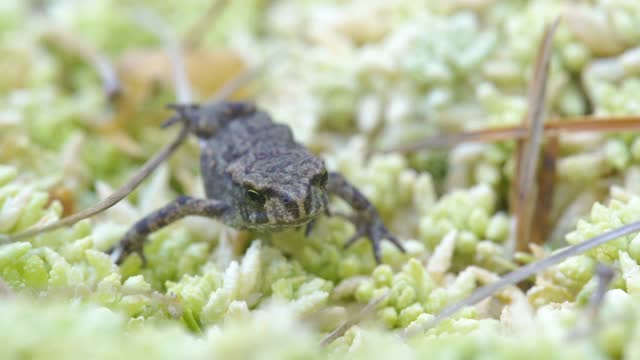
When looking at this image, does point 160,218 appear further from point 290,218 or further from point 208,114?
point 208,114

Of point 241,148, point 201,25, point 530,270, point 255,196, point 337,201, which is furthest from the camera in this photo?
point 201,25

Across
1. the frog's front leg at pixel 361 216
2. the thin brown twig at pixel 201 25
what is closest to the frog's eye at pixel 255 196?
the frog's front leg at pixel 361 216

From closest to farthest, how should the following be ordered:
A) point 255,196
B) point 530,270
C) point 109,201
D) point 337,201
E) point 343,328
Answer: point 530,270 → point 343,328 → point 109,201 → point 255,196 → point 337,201

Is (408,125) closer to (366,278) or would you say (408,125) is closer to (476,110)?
(476,110)

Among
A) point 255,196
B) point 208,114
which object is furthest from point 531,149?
point 208,114

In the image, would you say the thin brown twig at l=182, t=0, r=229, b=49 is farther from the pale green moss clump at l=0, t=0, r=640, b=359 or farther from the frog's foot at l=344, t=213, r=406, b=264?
the frog's foot at l=344, t=213, r=406, b=264

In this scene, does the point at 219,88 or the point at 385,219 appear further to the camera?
the point at 219,88

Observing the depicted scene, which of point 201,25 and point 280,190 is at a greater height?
point 201,25

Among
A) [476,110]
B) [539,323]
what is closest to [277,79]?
[476,110]
